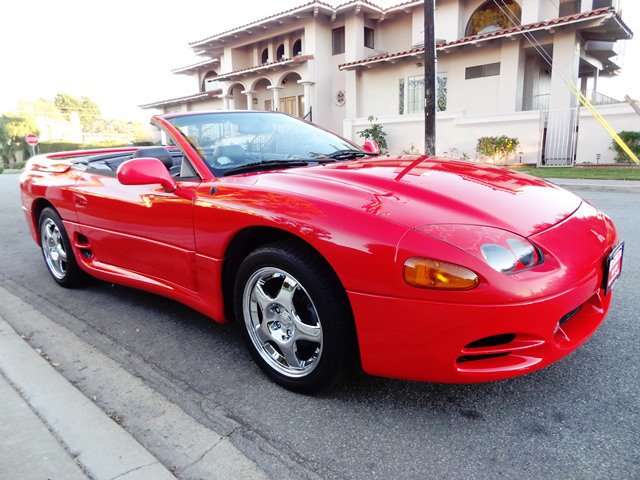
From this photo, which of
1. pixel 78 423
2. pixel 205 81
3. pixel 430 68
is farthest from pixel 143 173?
pixel 205 81

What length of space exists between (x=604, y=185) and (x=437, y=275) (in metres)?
9.08

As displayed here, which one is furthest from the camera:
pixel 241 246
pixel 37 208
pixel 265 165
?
pixel 37 208

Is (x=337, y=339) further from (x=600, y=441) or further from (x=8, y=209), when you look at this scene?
(x=8, y=209)

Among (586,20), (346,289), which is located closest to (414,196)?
(346,289)

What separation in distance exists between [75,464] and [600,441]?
2016 millimetres

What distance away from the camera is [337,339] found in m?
2.00

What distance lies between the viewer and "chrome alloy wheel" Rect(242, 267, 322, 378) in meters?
2.18

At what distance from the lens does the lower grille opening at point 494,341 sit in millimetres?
1812

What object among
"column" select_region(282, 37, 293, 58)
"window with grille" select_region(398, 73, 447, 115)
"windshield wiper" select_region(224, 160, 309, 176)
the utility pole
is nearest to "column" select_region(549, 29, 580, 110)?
"window with grille" select_region(398, 73, 447, 115)

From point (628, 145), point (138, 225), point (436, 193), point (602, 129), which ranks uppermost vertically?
point (602, 129)

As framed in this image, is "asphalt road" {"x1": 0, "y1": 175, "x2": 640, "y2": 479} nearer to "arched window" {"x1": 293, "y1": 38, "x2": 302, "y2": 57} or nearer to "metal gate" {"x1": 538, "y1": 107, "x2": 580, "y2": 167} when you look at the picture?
"metal gate" {"x1": 538, "y1": 107, "x2": 580, "y2": 167}

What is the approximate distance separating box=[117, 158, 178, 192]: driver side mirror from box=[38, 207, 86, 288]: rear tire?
1.56 m

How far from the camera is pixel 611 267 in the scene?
86.9 inches

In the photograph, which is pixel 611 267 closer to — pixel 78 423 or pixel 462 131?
pixel 78 423
